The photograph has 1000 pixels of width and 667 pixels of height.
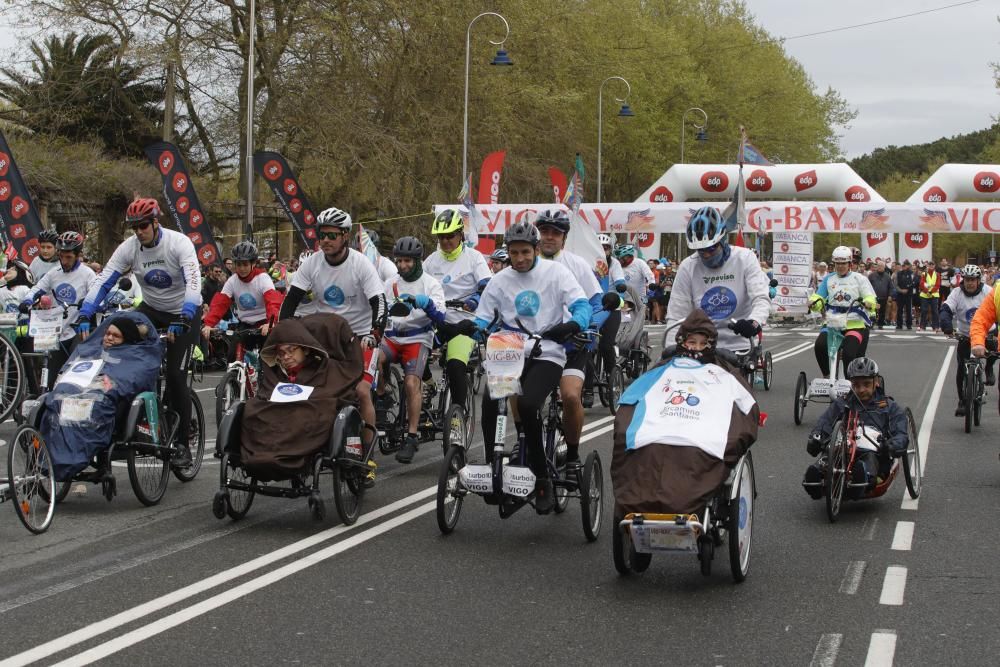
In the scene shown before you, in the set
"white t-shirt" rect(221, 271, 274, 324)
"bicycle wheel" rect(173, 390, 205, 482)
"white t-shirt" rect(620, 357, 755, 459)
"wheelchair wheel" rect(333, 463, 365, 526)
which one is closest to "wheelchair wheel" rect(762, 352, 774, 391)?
"white t-shirt" rect(221, 271, 274, 324)

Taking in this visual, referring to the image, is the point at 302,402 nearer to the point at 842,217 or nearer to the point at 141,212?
the point at 141,212

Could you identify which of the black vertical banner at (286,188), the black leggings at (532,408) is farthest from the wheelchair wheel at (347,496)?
the black vertical banner at (286,188)

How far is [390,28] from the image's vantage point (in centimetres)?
4131

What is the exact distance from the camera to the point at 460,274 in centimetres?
1223

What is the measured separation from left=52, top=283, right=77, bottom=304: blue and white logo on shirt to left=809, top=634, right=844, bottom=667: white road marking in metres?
8.46

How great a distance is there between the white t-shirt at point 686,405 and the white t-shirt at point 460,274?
4.99 m

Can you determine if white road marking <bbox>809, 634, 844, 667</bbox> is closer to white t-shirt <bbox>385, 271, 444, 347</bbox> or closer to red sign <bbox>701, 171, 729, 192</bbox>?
white t-shirt <bbox>385, 271, 444, 347</bbox>

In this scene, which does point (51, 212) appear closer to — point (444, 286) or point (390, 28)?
point (390, 28)

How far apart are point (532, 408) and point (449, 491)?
27.7 inches

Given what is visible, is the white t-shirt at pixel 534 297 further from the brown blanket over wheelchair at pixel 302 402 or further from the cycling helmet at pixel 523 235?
the brown blanket over wheelchair at pixel 302 402

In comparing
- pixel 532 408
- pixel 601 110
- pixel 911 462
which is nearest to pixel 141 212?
pixel 532 408

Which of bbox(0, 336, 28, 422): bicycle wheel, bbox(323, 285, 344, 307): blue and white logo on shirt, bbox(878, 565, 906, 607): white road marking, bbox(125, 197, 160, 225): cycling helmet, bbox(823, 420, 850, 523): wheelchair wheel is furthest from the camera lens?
bbox(0, 336, 28, 422): bicycle wheel

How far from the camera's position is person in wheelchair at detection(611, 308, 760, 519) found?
21.9 ft

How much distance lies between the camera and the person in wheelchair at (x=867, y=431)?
9258mm
